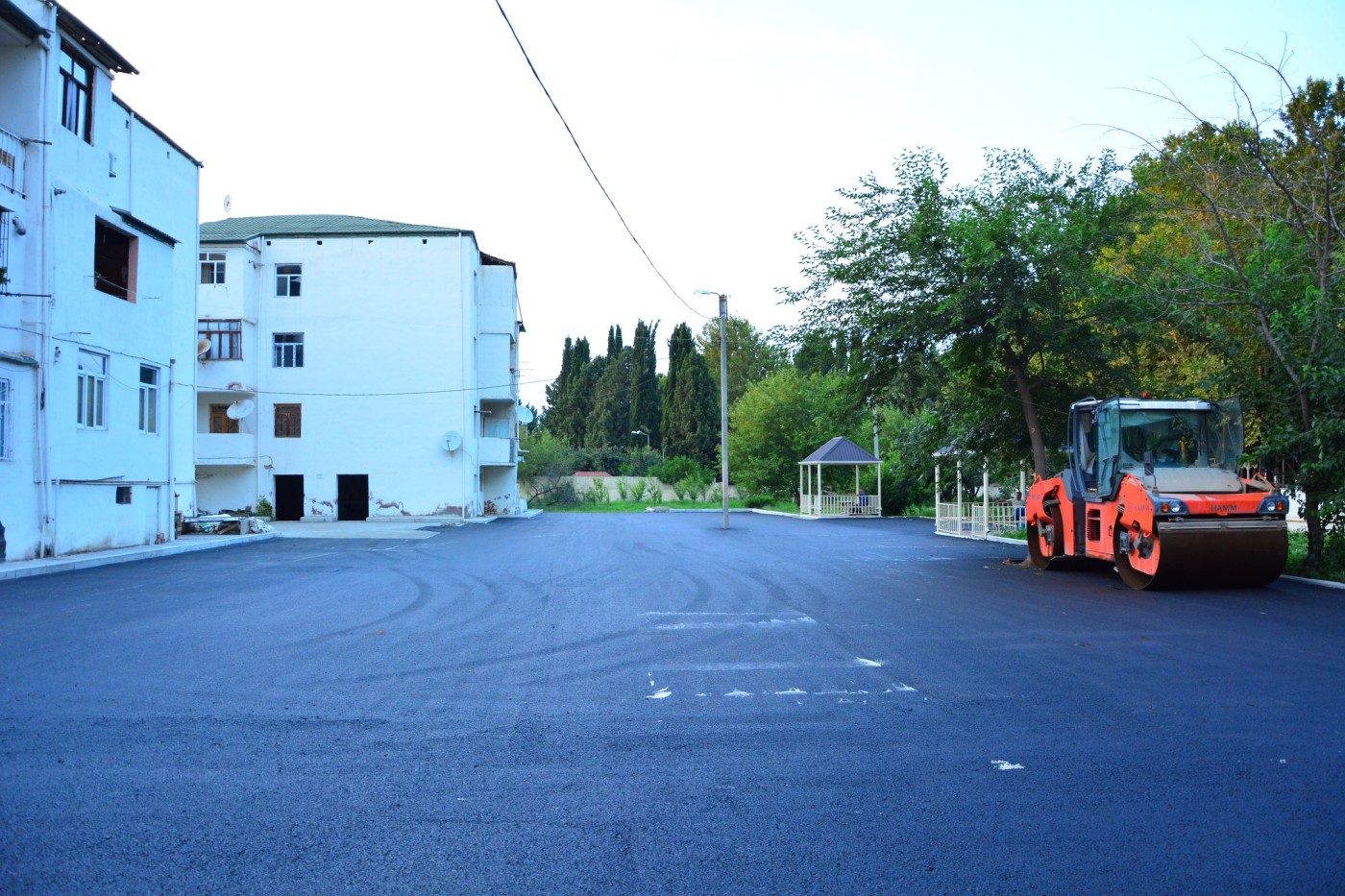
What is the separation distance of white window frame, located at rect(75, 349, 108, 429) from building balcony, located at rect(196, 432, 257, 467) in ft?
66.8

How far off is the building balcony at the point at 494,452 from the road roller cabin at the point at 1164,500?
31787 millimetres

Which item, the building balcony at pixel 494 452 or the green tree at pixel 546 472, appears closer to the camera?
the building balcony at pixel 494 452

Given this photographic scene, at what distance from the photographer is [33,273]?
59.6ft

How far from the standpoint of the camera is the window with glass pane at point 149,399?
22.4 m

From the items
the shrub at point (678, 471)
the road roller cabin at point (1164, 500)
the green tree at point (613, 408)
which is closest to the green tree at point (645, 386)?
the green tree at point (613, 408)

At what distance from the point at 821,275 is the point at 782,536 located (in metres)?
10.8

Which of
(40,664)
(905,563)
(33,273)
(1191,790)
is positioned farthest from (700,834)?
(33,273)

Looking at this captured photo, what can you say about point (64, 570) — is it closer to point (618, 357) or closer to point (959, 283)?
point (959, 283)

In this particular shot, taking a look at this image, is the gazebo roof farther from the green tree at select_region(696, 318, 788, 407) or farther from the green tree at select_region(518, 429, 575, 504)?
the green tree at select_region(696, 318, 788, 407)

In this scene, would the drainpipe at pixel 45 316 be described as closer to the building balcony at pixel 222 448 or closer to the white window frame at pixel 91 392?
the white window frame at pixel 91 392

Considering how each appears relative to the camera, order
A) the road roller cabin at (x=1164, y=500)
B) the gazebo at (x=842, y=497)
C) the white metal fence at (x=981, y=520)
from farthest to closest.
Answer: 1. the gazebo at (x=842, y=497)
2. the white metal fence at (x=981, y=520)
3. the road roller cabin at (x=1164, y=500)

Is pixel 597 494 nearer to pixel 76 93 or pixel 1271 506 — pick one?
pixel 76 93

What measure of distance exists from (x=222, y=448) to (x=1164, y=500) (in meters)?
36.4

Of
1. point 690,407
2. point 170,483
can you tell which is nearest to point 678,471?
point 690,407
